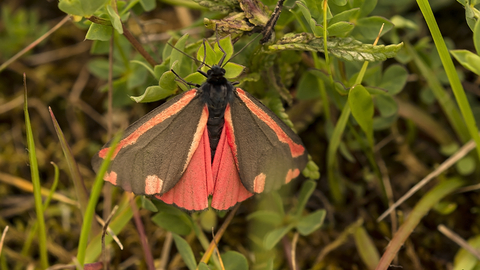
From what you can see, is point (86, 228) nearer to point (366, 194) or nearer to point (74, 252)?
point (74, 252)

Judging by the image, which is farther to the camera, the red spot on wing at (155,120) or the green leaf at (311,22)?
the red spot on wing at (155,120)

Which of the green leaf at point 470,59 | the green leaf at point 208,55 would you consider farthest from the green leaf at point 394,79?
the green leaf at point 208,55

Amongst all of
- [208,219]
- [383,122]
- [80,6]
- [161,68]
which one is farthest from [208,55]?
[383,122]

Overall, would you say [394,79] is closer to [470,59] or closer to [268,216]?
[470,59]

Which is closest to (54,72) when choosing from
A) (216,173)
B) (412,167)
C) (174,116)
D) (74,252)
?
(74,252)

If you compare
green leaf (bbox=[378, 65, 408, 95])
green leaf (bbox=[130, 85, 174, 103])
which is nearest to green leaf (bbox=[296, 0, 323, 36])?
green leaf (bbox=[378, 65, 408, 95])

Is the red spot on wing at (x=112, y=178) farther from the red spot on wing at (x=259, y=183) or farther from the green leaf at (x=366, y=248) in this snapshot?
the green leaf at (x=366, y=248)

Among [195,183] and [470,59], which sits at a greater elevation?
[470,59]
